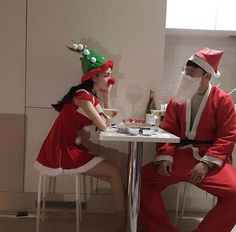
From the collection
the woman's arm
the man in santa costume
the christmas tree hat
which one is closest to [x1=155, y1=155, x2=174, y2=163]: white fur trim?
the man in santa costume

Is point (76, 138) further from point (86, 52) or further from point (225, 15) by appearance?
point (225, 15)

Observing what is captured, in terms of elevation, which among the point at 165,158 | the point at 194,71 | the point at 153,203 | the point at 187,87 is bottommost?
→ the point at 153,203

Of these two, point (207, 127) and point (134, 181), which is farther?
point (207, 127)

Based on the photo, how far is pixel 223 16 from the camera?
2.47 meters

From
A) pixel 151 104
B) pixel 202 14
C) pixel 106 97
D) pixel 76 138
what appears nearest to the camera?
pixel 76 138

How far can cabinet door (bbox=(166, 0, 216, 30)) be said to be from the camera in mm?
2449

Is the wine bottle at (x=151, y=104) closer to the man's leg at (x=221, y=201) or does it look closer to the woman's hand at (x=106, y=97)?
the woman's hand at (x=106, y=97)

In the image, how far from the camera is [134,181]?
70.7 inches

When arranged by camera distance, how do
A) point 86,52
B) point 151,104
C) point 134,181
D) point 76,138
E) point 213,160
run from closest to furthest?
point 134,181 → point 213,160 → point 86,52 → point 76,138 → point 151,104

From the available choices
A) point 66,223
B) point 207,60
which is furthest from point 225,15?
point 66,223

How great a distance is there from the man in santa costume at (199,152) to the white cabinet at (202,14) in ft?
1.62

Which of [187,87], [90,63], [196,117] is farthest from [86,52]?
[196,117]

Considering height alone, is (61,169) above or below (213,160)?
below

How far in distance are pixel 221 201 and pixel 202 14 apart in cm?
138
